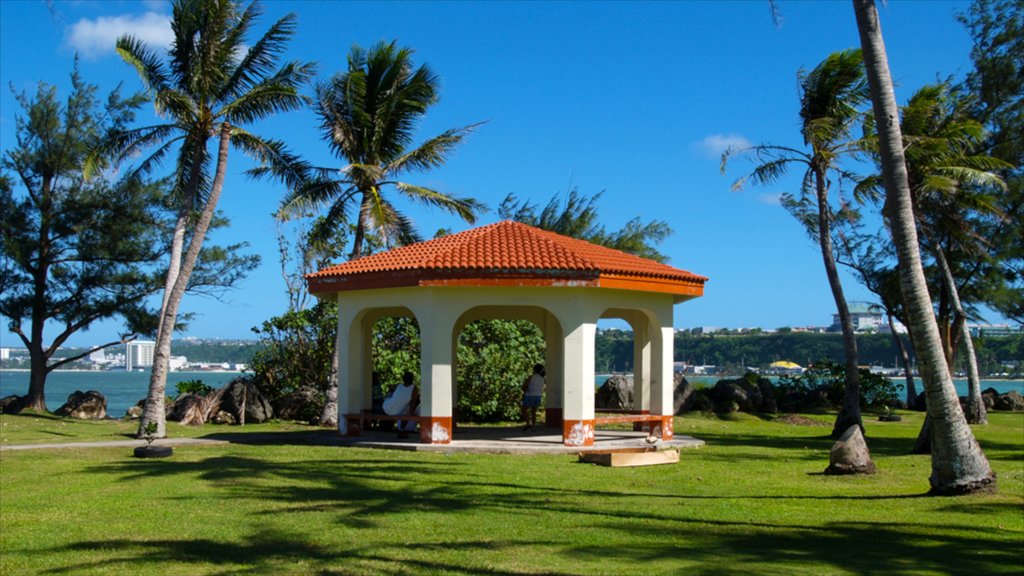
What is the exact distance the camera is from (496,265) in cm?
1773

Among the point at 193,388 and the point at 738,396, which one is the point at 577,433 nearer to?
the point at 738,396

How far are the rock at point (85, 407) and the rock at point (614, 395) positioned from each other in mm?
15573

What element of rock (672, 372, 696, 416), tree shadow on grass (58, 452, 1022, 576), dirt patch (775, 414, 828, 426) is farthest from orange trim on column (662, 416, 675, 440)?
rock (672, 372, 696, 416)

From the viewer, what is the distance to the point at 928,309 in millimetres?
12289

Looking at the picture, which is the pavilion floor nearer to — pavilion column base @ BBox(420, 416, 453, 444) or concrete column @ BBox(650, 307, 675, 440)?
pavilion column base @ BBox(420, 416, 453, 444)

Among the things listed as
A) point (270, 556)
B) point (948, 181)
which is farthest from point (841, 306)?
point (270, 556)

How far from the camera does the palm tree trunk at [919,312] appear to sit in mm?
12258

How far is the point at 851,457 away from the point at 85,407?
23.0 metres

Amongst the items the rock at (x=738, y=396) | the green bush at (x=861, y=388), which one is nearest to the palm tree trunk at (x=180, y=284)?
the rock at (x=738, y=396)

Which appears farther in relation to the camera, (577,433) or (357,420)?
(357,420)

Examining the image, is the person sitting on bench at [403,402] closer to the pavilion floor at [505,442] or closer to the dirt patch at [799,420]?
the pavilion floor at [505,442]

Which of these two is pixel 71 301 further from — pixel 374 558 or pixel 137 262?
pixel 374 558

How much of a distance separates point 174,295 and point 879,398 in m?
25.2

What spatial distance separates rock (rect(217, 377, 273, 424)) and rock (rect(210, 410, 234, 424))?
112mm
